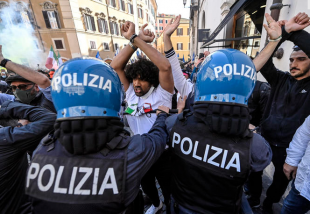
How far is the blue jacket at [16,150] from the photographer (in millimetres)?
1125

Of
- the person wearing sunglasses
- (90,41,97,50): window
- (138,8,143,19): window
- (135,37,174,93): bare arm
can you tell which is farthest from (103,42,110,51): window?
(135,37,174,93): bare arm

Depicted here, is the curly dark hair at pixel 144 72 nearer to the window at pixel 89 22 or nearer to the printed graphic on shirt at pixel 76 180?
the printed graphic on shirt at pixel 76 180

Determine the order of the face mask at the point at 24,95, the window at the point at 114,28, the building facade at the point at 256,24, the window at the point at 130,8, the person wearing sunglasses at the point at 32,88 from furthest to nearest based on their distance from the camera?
the window at the point at 130,8
the window at the point at 114,28
the building facade at the point at 256,24
the face mask at the point at 24,95
the person wearing sunglasses at the point at 32,88

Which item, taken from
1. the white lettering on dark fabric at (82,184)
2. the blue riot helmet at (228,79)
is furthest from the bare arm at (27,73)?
the blue riot helmet at (228,79)

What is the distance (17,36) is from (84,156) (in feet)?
71.3

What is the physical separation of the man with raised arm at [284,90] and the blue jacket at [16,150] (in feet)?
7.89

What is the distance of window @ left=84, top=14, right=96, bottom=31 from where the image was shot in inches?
676

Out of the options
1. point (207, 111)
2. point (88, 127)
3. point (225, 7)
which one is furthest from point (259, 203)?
point (225, 7)

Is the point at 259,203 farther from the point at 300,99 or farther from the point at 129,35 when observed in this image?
the point at 129,35

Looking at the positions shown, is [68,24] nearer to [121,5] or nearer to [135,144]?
[121,5]

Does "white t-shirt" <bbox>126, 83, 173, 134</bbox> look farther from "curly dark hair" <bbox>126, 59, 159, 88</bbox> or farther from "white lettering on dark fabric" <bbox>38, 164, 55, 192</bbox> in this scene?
"white lettering on dark fabric" <bbox>38, 164, 55, 192</bbox>

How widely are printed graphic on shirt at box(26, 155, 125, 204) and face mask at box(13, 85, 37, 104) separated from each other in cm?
215

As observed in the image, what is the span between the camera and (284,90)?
72.3 inches

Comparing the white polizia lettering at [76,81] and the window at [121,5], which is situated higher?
the window at [121,5]
